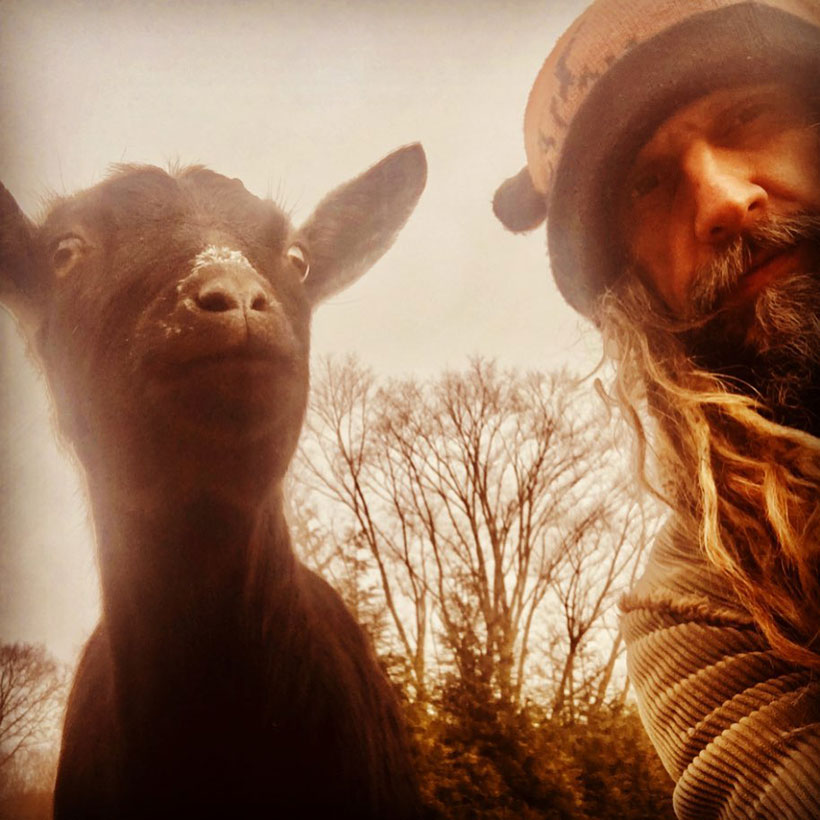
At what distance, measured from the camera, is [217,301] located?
4.96ft

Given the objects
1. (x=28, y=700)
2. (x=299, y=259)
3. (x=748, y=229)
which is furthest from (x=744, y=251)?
(x=28, y=700)

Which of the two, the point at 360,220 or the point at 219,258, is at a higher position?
the point at 360,220

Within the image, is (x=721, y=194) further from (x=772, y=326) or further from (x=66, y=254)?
(x=66, y=254)

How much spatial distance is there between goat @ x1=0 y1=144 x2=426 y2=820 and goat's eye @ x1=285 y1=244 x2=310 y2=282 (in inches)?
4.0

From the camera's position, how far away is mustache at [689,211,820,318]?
1.62 metres

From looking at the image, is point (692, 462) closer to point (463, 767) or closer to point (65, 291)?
point (463, 767)

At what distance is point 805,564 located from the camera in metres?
1.53

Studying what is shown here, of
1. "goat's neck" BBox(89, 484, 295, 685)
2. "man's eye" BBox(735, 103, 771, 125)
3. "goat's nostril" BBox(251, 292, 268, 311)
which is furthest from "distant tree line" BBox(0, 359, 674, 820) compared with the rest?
"man's eye" BBox(735, 103, 771, 125)

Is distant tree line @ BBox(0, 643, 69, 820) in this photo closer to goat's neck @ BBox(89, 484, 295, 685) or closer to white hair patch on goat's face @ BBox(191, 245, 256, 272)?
goat's neck @ BBox(89, 484, 295, 685)

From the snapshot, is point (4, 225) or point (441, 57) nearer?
point (4, 225)

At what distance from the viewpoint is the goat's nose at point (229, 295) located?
59.6 inches

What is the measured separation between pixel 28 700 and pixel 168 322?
1.13m

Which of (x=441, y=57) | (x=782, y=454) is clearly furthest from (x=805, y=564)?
(x=441, y=57)

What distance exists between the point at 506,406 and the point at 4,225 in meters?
1.57
